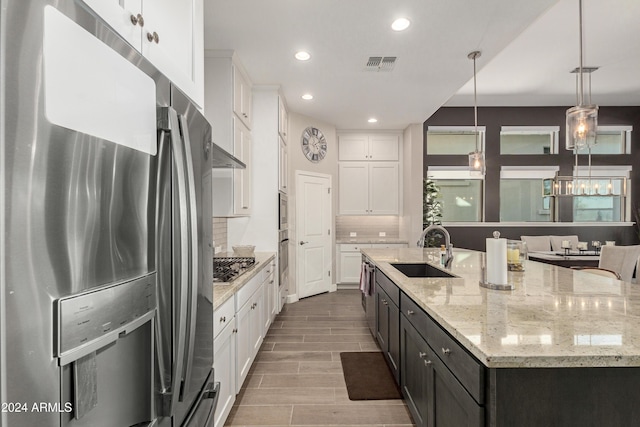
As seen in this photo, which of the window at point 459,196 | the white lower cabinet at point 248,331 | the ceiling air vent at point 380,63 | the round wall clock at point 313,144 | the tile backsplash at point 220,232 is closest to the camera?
the white lower cabinet at point 248,331

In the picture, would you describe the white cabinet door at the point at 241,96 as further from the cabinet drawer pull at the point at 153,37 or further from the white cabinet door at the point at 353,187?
the white cabinet door at the point at 353,187

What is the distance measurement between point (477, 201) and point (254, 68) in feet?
15.8

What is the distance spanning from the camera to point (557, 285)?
1.92 metres

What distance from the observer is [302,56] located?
330cm

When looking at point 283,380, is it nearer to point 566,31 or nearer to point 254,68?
point 254,68

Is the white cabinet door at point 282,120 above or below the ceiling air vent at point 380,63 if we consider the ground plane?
below

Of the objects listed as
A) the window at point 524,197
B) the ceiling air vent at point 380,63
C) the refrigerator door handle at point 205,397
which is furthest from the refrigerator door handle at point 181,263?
the window at point 524,197

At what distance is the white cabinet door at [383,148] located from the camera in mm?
6254

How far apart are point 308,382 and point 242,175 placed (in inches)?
83.1

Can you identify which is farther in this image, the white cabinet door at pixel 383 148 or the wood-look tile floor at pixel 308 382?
the white cabinet door at pixel 383 148

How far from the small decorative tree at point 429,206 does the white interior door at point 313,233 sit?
1.68 m

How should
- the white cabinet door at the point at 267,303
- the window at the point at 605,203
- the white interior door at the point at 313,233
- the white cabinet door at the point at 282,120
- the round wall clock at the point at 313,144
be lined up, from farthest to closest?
the window at the point at 605,203 < the round wall clock at the point at 313,144 < the white interior door at the point at 313,233 < the white cabinet door at the point at 282,120 < the white cabinet door at the point at 267,303

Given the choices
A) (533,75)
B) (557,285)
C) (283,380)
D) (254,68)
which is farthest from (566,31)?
(283,380)

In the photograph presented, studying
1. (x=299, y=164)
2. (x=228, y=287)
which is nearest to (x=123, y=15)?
(x=228, y=287)
